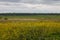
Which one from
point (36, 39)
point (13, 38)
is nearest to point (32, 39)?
point (36, 39)

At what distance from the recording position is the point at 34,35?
18.6 m

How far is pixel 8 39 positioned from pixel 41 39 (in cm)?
256

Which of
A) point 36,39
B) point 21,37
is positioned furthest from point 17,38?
point 36,39

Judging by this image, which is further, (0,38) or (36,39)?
(0,38)

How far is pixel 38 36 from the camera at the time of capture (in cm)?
1838

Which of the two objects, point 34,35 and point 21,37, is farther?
point 34,35

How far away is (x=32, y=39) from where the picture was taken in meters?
17.9

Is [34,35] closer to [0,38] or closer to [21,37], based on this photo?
[21,37]

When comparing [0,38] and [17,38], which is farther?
[0,38]

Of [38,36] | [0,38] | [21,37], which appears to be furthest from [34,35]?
[0,38]

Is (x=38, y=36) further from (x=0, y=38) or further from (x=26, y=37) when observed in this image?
(x=0, y=38)

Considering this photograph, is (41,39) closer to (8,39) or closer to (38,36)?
(38,36)

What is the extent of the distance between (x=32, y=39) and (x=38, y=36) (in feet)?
2.33

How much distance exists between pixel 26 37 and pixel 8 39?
4.61ft
